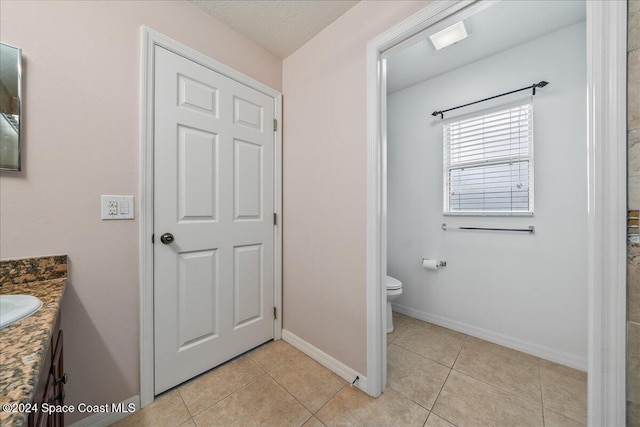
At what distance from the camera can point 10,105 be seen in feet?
3.19

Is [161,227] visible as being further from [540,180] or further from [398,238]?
[540,180]

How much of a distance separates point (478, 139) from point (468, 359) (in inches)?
69.5

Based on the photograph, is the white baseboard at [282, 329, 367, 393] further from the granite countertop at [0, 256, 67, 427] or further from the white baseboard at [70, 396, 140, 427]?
the granite countertop at [0, 256, 67, 427]

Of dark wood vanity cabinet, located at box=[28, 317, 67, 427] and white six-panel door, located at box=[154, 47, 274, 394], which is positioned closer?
dark wood vanity cabinet, located at box=[28, 317, 67, 427]

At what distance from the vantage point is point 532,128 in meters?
1.84

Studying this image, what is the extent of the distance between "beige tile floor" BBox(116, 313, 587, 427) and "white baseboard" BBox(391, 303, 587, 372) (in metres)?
0.06

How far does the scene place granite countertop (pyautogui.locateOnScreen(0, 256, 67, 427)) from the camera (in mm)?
383

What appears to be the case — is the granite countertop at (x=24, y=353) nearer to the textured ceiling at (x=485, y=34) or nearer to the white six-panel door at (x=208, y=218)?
the white six-panel door at (x=208, y=218)

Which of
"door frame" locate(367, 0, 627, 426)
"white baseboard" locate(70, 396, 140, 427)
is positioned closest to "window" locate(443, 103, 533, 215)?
"door frame" locate(367, 0, 627, 426)

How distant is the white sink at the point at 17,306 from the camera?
2.25ft

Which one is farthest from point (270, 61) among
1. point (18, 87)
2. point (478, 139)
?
point (478, 139)

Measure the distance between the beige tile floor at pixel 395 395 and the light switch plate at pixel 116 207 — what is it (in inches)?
41.2

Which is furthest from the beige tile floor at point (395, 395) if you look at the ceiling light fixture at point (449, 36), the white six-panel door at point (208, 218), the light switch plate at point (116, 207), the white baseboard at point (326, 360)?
the ceiling light fixture at point (449, 36)

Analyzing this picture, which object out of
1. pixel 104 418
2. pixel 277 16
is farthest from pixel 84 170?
pixel 277 16
